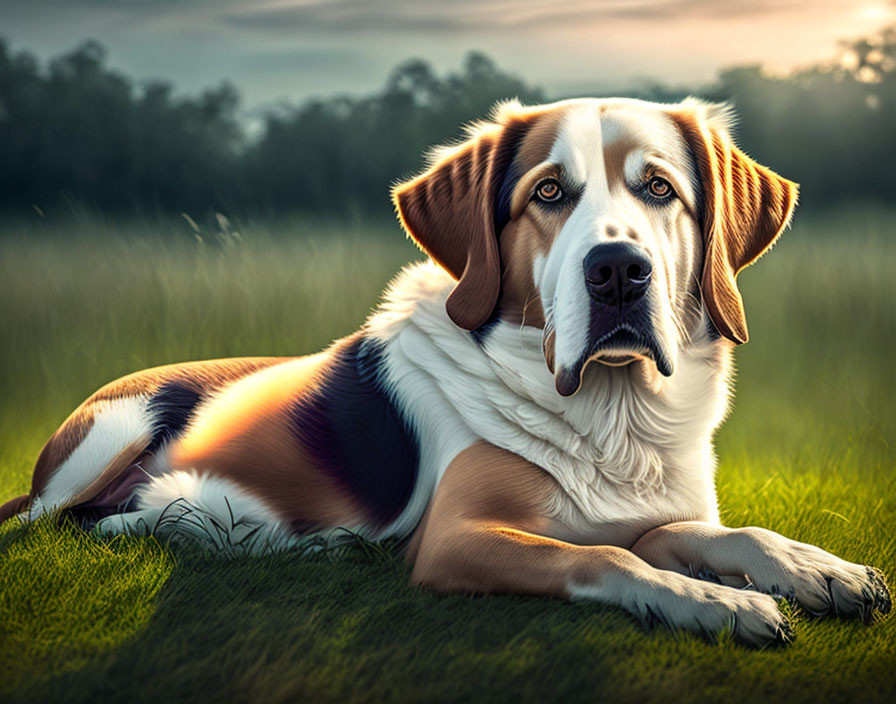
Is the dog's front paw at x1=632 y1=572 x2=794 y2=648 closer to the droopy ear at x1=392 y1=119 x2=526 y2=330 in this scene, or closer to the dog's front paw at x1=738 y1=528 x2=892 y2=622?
the dog's front paw at x1=738 y1=528 x2=892 y2=622

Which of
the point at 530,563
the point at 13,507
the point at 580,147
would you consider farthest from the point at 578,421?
the point at 13,507

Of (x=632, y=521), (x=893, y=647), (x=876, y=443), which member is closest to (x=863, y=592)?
(x=893, y=647)

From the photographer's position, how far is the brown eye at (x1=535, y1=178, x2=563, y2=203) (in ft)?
11.5

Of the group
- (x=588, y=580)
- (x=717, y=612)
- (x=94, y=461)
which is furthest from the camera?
(x=94, y=461)

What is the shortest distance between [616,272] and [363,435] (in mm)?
1335

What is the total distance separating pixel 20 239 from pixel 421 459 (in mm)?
4600

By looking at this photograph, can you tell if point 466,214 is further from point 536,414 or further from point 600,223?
point 536,414

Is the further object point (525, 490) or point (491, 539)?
point (525, 490)

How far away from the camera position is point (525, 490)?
3.53m

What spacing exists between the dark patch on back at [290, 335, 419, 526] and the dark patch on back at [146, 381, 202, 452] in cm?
60

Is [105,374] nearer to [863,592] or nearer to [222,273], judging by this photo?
[222,273]

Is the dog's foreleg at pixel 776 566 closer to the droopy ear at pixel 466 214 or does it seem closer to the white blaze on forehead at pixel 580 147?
the droopy ear at pixel 466 214

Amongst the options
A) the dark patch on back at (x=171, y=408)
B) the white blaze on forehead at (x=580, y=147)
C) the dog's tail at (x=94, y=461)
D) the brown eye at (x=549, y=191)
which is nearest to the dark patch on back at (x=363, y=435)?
the dark patch on back at (x=171, y=408)

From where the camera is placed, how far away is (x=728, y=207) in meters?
3.72
